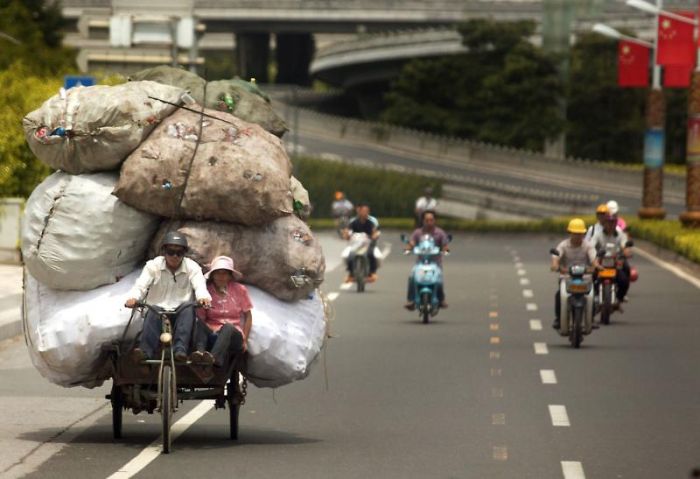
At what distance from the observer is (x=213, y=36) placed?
6540 inches

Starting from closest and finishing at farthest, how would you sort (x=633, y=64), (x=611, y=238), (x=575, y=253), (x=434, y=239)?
(x=575, y=253)
(x=611, y=238)
(x=434, y=239)
(x=633, y=64)

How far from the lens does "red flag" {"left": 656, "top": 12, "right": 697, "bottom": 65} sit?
49531 mm

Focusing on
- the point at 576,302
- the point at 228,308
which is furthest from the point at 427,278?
the point at 228,308

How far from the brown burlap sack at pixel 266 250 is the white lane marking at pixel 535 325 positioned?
11082 mm

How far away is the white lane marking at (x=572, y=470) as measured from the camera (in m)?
11.2

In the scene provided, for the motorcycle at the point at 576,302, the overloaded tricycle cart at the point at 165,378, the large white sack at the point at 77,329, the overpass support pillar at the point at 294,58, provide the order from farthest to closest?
the overpass support pillar at the point at 294,58 → the motorcycle at the point at 576,302 → the large white sack at the point at 77,329 → the overloaded tricycle cart at the point at 165,378

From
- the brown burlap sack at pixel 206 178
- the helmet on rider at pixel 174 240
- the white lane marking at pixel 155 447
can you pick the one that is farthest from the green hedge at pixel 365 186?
the helmet on rider at pixel 174 240

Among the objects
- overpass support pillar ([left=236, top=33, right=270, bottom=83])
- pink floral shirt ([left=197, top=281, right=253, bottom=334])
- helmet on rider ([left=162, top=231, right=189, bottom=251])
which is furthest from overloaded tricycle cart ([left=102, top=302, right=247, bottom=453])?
overpass support pillar ([left=236, top=33, right=270, bottom=83])

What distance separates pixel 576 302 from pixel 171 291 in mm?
9471

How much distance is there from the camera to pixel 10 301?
2502 cm

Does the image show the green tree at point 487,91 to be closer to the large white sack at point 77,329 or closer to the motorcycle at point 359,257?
the motorcycle at point 359,257

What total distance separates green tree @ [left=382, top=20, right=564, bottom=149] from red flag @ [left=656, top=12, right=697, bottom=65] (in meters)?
48.5

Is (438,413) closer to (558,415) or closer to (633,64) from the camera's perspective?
(558,415)

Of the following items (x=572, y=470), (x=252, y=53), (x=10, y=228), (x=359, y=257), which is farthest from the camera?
(x=252, y=53)
